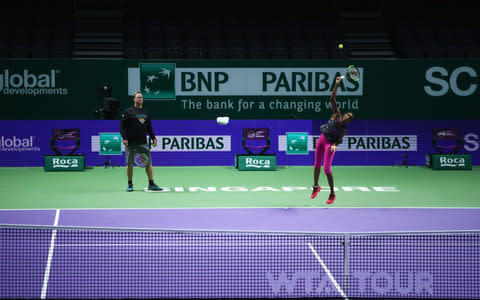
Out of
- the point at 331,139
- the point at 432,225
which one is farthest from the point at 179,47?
the point at 432,225

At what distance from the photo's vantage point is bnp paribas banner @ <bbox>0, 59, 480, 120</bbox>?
19500 mm

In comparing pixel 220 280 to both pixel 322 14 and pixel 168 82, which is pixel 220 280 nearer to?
pixel 168 82

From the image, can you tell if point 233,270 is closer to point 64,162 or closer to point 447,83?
point 64,162

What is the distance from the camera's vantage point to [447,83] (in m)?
19.9

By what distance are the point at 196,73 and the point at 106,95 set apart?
2.68 metres

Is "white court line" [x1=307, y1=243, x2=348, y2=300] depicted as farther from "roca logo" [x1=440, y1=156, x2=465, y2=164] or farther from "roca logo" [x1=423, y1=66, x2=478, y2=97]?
"roca logo" [x1=423, y1=66, x2=478, y2=97]

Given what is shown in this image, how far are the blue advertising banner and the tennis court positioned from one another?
0.61 metres

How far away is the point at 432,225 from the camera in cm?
984

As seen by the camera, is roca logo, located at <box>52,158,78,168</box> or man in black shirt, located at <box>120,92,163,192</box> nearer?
man in black shirt, located at <box>120,92,163,192</box>

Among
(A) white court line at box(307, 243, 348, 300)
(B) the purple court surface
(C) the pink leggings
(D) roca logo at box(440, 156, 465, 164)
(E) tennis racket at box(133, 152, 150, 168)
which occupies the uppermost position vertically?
(C) the pink leggings

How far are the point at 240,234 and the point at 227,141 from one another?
29.9 ft

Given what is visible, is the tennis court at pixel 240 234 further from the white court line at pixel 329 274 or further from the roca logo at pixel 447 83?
the roca logo at pixel 447 83

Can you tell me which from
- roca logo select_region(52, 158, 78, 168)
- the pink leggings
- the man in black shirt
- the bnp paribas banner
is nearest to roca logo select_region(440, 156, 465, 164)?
the bnp paribas banner

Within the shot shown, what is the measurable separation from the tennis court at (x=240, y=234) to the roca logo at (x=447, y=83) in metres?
3.60
